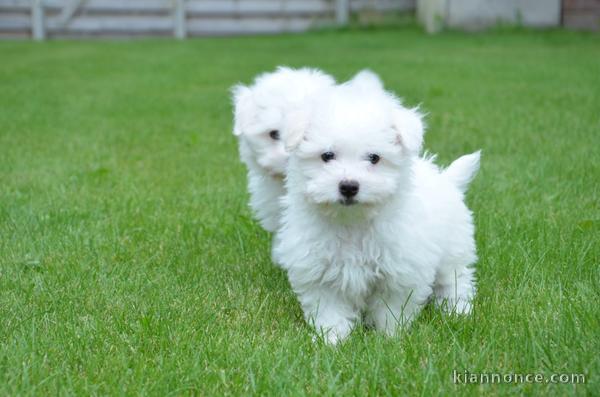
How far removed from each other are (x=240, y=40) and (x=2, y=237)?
45.5ft

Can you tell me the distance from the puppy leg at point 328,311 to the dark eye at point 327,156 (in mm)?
510

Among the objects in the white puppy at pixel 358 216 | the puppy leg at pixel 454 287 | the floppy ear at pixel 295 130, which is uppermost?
the floppy ear at pixel 295 130

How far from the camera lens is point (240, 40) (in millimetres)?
17766

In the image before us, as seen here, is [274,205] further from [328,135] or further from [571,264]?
[571,264]

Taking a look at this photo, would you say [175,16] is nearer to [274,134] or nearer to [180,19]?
[180,19]

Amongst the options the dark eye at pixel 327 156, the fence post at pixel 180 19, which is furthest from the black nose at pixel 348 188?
the fence post at pixel 180 19

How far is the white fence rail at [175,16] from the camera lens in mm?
19203

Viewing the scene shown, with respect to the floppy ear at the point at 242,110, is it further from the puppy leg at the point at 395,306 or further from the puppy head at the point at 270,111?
the puppy leg at the point at 395,306

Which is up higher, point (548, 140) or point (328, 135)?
point (328, 135)

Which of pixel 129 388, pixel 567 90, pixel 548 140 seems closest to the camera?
pixel 129 388

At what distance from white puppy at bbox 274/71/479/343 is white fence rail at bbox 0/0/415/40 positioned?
16.7 m

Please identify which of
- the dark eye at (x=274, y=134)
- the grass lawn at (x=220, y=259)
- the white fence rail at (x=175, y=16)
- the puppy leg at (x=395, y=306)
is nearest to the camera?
the grass lawn at (x=220, y=259)

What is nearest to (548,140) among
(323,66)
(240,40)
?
(323,66)

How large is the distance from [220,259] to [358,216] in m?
1.27
